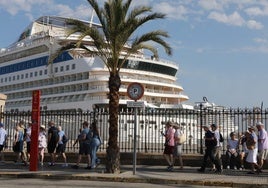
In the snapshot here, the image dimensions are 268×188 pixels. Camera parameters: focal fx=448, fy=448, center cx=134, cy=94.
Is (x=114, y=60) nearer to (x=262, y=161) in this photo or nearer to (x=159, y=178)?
(x=159, y=178)

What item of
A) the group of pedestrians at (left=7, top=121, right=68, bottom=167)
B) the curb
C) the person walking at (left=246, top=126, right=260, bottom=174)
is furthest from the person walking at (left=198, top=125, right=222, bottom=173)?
the group of pedestrians at (left=7, top=121, right=68, bottom=167)

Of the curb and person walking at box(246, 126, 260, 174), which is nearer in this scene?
the curb

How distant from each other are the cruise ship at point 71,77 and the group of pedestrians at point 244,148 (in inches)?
1030

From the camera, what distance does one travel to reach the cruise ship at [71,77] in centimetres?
4525

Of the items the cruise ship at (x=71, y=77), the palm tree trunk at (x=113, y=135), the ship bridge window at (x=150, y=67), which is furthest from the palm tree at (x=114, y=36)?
the ship bridge window at (x=150, y=67)

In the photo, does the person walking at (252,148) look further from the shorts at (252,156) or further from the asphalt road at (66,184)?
the asphalt road at (66,184)

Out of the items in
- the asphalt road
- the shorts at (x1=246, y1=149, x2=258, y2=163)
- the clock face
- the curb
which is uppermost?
the clock face

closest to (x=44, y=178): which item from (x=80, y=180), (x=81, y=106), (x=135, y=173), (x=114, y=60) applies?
(x=80, y=180)

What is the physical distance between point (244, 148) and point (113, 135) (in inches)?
179

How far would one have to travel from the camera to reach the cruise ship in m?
45.2

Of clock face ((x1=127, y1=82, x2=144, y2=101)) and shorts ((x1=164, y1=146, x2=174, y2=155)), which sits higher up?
clock face ((x1=127, y1=82, x2=144, y2=101))

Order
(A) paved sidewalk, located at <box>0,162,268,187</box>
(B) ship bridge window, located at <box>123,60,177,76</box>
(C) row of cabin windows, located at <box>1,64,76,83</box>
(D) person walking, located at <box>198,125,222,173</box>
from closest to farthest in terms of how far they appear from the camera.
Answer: (A) paved sidewalk, located at <box>0,162,268,187</box> < (D) person walking, located at <box>198,125,222,173</box> < (B) ship bridge window, located at <box>123,60,177,76</box> < (C) row of cabin windows, located at <box>1,64,76,83</box>

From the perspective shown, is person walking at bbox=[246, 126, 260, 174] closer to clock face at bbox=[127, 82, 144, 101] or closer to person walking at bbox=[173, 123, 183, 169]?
person walking at bbox=[173, 123, 183, 169]

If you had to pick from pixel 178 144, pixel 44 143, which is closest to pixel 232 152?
pixel 178 144
